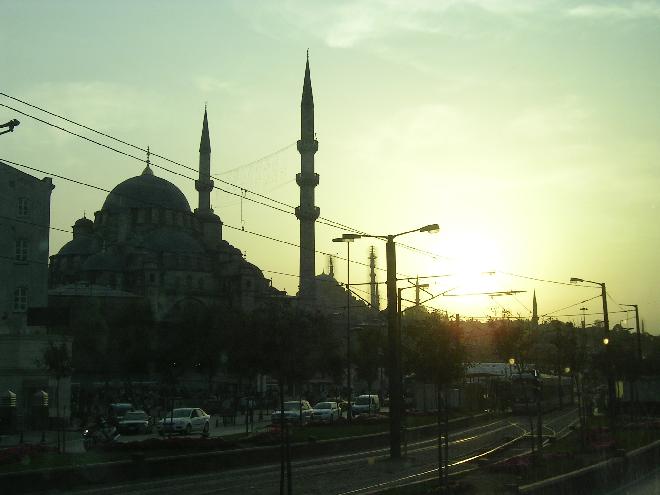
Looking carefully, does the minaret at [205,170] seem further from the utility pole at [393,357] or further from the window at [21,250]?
the utility pole at [393,357]

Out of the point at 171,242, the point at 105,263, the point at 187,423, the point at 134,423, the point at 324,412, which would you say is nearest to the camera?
the point at 187,423

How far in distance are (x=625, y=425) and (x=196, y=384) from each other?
46154 mm

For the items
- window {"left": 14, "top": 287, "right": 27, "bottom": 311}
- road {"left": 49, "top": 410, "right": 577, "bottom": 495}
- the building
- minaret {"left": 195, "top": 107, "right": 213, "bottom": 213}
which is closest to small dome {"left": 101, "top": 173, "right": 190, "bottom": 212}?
minaret {"left": 195, "top": 107, "right": 213, "bottom": 213}

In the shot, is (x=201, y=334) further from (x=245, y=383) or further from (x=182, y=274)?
(x=182, y=274)

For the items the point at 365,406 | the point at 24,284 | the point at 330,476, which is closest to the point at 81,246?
the point at 24,284

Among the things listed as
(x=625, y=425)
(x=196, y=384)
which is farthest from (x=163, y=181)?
(x=625, y=425)

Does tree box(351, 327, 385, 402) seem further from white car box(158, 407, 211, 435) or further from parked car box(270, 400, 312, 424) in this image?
white car box(158, 407, 211, 435)

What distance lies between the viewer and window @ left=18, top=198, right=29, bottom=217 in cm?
4134

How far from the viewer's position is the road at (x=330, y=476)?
16.0 m

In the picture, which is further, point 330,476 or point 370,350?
point 370,350

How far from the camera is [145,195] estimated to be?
91500mm

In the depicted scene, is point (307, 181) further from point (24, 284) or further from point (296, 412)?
point (296, 412)

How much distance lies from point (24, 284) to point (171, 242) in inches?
1709

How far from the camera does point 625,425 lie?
30672 mm
